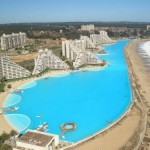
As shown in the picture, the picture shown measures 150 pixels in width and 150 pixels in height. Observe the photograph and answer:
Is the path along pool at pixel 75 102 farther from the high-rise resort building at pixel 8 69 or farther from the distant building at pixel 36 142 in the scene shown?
the high-rise resort building at pixel 8 69

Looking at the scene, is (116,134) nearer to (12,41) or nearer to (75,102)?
(75,102)

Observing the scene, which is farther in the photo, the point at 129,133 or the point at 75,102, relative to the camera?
the point at 75,102

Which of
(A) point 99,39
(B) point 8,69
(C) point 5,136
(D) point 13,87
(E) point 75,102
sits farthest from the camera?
(A) point 99,39

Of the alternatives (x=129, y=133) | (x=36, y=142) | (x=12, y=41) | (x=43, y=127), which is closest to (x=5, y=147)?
(x=36, y=142)

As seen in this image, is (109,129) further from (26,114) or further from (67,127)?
(26,114)

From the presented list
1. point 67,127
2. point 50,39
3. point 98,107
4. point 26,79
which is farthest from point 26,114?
point 50,39

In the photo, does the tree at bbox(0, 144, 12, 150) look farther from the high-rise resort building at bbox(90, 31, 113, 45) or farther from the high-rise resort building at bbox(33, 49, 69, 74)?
the high-rise resort building at bbox(90, 31, 113, 45)

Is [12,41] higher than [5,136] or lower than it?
higher
